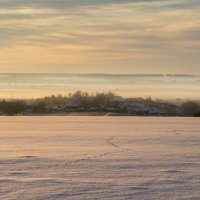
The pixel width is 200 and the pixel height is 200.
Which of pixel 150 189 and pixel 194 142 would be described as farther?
pixel 194 142

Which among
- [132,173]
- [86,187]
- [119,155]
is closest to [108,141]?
[119,155]

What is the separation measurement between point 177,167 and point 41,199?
268cm


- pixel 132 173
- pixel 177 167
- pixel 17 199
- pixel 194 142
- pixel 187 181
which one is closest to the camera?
pixel 17 199

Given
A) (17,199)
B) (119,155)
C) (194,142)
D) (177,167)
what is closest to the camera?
(17,199)

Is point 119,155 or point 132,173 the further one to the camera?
point 119,155

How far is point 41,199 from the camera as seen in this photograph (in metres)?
5.07

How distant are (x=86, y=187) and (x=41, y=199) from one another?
0.70 meters

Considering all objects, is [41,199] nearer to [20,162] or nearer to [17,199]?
[17,199]

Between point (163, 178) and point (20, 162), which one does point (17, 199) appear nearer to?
point (163, 178)

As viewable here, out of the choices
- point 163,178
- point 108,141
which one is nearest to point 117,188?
point 163,178

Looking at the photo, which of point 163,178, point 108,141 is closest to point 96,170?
point 163,178

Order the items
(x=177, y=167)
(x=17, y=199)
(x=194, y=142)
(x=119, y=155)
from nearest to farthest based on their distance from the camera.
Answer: (x=17, y=199) → (x=177, y=167) → (x=119, y=155) → (x=194, y=142)

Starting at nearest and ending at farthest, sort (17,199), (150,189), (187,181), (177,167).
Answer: (17,199) → (150,189) → (187,181) → (177,167)

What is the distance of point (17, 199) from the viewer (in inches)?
198
